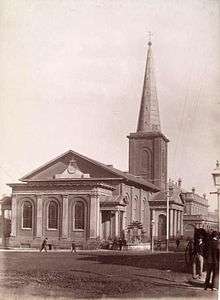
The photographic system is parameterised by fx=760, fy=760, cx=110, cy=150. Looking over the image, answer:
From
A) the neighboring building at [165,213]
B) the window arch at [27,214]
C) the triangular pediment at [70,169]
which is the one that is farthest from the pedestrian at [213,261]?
the window arch at [27,214]

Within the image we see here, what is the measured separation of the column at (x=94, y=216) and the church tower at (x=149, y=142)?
40 centimetres

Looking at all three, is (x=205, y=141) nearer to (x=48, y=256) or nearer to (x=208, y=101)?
(x=208, y=101)

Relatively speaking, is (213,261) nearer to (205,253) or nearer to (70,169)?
(205,253)

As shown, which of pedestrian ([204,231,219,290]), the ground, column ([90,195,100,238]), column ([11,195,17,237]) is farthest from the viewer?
column ([90,195,100,238])

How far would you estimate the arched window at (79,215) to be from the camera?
560 centimetres

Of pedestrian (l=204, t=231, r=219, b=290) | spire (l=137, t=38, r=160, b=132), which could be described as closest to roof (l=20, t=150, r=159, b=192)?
spire (l=137, t=38, r=160, b=132)

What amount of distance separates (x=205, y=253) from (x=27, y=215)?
131 cm

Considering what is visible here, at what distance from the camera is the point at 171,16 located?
5.31m

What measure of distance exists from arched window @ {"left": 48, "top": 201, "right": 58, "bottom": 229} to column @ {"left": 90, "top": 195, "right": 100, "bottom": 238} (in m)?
0.27

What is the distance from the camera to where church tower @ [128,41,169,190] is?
536 centimetres

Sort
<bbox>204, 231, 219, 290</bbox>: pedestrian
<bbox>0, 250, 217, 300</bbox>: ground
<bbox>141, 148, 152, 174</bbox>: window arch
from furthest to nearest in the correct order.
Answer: <bbox>141, 148, 152, 174</bbox>: window arch < <bbox>204, 231, 219, 290</bbox>: pedestrian < <bbox>0, 250, 217, 300</bbox>: ground

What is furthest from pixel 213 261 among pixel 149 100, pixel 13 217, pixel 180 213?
pixel 13 217

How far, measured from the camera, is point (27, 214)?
18.1 ft

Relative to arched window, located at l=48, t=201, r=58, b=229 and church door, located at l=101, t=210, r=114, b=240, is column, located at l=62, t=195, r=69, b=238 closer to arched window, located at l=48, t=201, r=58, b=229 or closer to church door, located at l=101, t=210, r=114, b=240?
arched window, located at l=48, t=201, r=58, b=229
